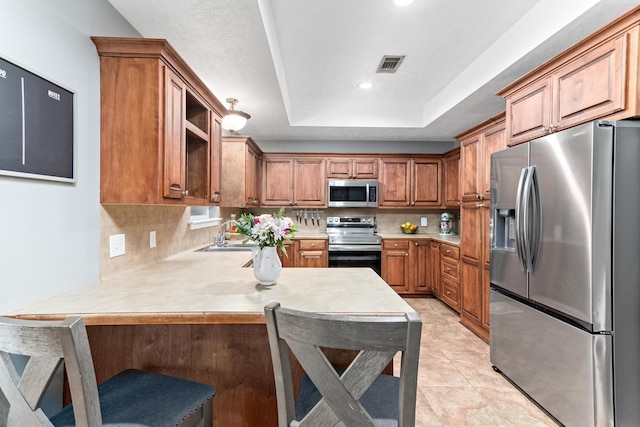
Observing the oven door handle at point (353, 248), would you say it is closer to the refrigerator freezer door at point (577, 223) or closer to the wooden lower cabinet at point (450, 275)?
the wooden lower cabinet at point (450, 275)

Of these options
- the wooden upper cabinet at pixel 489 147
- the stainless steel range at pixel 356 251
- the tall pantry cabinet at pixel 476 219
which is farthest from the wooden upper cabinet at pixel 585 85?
the stainless steel range at pixel 356 251

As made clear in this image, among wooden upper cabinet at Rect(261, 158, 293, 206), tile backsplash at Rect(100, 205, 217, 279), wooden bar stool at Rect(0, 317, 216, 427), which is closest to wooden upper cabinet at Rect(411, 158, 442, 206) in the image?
wooden upper cabinet at Rect(261, 158, 293, 206)

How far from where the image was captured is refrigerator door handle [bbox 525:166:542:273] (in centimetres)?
198

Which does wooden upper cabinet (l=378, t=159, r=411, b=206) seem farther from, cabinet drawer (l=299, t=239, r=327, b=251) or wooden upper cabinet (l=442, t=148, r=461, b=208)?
cabinet drawer (l=299, t=239, r=327, b=251)

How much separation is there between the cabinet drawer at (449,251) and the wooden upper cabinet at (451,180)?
2.48 feet

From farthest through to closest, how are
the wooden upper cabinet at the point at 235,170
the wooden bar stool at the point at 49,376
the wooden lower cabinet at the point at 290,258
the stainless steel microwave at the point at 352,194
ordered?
the stainless steel microwave at the point at 352,194 < the wooden lower cabinet at the point at 290,258 < the wooden upper cabinet at the point at 235,170 < the wooden bar stool at the point at 49,376

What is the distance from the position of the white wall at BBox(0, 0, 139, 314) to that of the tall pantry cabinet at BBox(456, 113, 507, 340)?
3.01 meters

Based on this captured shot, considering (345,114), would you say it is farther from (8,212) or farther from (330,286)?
(8,212)

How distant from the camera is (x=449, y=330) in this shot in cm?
338

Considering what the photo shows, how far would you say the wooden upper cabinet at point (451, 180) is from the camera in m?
4.58

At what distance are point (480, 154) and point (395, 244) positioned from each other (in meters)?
1.82

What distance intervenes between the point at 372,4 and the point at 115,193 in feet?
6.53

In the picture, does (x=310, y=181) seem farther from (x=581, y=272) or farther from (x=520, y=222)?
(x=581, y=272)

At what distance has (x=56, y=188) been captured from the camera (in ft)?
4.70
